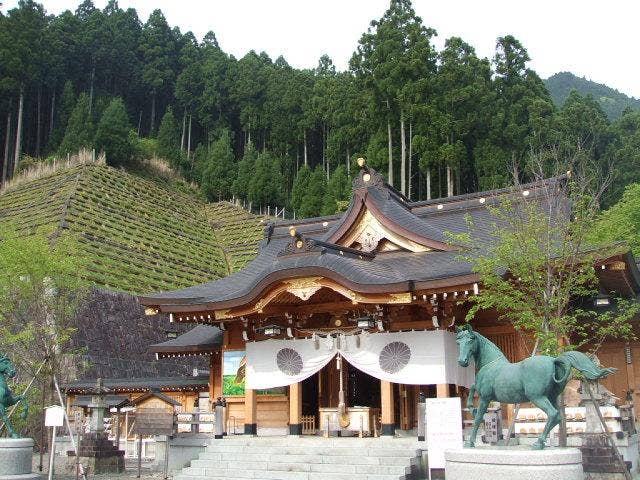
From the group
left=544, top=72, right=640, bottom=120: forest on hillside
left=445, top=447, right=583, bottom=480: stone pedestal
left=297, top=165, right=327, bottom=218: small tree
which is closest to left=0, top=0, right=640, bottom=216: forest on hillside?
left=297, top=165, right=327, bottom=218: small tree

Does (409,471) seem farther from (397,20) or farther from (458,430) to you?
(397,20)

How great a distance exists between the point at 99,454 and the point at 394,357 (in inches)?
293

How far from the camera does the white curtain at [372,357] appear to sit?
14.3 meters

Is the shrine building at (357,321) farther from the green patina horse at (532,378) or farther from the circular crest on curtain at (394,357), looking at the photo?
the green patina horse at (532,378)

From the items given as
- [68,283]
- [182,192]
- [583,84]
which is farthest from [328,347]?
[583,84]

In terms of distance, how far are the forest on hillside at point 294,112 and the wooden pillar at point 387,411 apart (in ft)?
31.9

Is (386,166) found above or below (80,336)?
above

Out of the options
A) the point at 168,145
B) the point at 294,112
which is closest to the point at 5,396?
the point at 168,145

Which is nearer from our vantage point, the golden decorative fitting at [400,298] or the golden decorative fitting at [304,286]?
the golden decorative fitting at [400,298]

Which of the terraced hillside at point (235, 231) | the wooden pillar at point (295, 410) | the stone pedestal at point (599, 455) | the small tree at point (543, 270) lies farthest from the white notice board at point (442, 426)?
the terraced hillside at point (235, 231)

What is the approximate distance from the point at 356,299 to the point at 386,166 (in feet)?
81.8

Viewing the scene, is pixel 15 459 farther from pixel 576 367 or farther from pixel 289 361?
pixel 576 367

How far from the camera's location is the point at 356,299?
46.4 feet

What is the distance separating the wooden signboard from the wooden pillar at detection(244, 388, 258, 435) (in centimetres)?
170
